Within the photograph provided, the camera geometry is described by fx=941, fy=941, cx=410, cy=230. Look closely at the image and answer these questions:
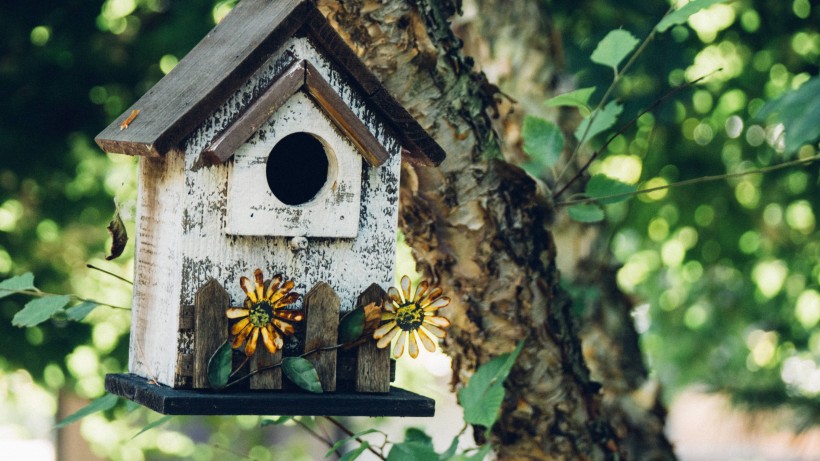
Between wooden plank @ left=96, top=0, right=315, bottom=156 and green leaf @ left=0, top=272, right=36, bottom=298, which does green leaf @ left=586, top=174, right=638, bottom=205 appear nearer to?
wooden plank @ left=96, top=0, right=315, bottom=156

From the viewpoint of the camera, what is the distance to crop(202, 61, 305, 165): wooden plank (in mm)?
1334

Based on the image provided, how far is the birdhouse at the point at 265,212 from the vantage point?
1356 millimetres

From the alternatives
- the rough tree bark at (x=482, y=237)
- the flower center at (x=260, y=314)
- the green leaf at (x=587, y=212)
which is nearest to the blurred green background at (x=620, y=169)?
the rough tree bark at (x=482, y=237)

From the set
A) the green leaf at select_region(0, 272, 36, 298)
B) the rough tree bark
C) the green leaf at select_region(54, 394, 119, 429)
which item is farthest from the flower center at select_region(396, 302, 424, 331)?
the green leaf at select_region(0, 272, 36, 298)

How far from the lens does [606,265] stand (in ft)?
9.74

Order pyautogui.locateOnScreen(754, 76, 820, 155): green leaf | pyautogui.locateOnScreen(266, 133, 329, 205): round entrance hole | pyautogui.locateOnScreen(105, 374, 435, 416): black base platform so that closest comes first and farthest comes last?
pyautogui.locateOnScreen(105, 374, 435, 416): black base platform → pyautogui.locateOnScreen(754, 76, 820, 155): green leaf → pyautogui.locateOnScreen(266, 133, 329, 205): round entrance hole

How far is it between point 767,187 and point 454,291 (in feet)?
7.85

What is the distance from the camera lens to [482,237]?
6.30 feet

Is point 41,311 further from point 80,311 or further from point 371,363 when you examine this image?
point 371,363

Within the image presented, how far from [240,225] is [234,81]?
21 centimetres

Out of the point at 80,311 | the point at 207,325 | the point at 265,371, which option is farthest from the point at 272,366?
the point at 80,311

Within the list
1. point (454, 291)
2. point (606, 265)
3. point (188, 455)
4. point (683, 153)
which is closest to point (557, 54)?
point (606, 265)

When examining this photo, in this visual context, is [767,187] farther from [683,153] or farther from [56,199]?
[56,199]

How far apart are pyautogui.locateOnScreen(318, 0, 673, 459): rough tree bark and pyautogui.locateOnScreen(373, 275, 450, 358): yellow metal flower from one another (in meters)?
0.42
